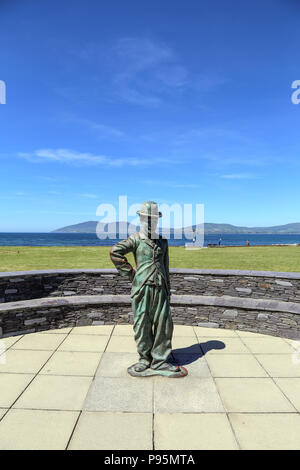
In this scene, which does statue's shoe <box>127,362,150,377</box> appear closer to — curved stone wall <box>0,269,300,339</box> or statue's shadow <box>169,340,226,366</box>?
statue's shadow <box>169,340,226,366</box>

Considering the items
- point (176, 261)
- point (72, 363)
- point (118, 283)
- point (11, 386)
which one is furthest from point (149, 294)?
point (176, 261)

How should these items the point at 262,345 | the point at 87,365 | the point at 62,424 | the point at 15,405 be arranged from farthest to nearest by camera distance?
the point at 262,345
the point at 87,365
the point at 15,405
the point at 62,424

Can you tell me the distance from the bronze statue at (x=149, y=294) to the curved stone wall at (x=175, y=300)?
2.37 meters

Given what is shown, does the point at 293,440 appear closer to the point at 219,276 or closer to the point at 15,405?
the point at 15,405

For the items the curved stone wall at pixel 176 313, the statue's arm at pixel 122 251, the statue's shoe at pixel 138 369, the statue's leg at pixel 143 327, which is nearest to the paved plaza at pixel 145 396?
the statue's shoe at pixel 138 369

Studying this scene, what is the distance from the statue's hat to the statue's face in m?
0.07

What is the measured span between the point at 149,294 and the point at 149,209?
1.35m

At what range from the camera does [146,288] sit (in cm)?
444

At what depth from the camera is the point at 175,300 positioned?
697 cm

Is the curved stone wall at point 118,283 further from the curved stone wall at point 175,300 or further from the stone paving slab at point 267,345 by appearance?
the stone paving slab at point 267,345

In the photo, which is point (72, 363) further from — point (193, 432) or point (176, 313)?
point (176, 313)

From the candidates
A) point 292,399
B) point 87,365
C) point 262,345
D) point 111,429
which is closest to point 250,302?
point 262,345
